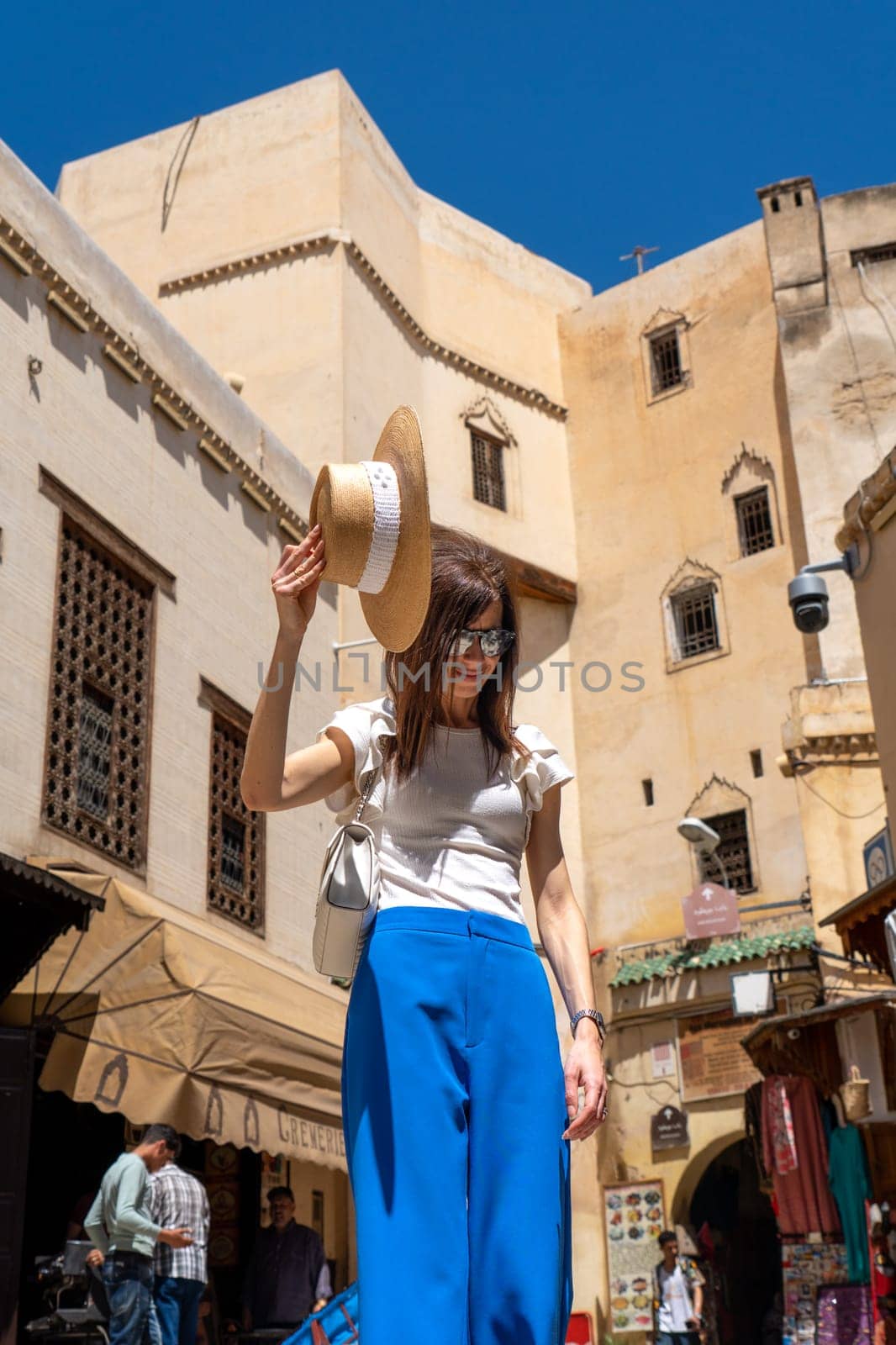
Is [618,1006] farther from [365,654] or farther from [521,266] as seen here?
[521,266]

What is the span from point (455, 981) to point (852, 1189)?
11.8 m

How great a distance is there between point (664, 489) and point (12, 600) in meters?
16.5

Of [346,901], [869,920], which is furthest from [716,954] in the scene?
[346,901]

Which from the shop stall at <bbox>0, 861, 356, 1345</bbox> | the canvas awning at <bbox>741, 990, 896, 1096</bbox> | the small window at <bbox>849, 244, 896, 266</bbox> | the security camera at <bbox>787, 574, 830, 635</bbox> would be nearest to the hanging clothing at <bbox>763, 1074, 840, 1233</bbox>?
the canvas awning at <bbox>741, 990, 896, 1096</bbox>

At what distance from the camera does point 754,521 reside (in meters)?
24.7

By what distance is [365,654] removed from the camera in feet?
53.2

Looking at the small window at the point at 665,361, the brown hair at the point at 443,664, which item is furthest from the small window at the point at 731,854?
the brown hair at the point at 443,664

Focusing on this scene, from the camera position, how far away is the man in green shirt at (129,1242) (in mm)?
6785

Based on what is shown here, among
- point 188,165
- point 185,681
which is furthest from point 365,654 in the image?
point 188,165

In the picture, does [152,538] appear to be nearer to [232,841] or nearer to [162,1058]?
[232,841]

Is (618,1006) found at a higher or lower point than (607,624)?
lower

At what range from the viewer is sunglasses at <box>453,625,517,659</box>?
2.95m

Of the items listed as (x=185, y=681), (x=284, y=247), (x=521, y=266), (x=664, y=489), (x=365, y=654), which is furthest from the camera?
(x=521, y=266)

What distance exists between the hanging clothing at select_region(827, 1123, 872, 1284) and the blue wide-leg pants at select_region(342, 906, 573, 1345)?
1127 cm
